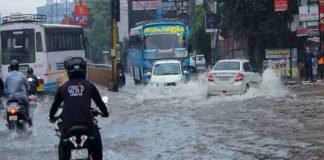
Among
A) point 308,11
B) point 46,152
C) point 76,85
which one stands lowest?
point 46,152

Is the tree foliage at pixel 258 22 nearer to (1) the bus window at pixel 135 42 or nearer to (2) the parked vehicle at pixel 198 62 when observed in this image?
(1) the bus window at pixel 135 42

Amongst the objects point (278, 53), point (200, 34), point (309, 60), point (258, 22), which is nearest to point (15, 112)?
point (309, 60)

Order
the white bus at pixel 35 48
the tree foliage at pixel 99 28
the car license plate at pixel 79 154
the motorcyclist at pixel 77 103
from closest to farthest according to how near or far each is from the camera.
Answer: the car license plate at pixel 79 154
the motorcyclist at pixel 77 103
the white bus at pixel 35 48
the tree foliage at pixel 99 28

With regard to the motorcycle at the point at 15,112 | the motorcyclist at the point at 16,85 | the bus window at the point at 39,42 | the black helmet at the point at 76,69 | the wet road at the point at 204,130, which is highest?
the bus window at the point at 39,42

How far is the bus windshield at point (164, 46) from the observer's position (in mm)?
34781

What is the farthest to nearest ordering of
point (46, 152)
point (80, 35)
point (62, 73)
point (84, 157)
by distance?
point (80, 35) < point (62, 73) < point (46, 152) < point (84, 157)

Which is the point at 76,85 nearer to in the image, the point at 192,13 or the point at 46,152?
the point at 46,152

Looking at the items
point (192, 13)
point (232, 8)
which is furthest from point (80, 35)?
point (192, 13)

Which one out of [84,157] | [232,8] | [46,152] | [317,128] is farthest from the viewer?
[232,8]

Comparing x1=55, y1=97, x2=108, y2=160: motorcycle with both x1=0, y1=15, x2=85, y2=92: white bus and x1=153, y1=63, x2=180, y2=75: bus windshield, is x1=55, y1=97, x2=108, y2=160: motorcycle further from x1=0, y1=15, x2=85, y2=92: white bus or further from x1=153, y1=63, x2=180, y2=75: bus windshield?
x1=0, y1=15, x2=85, y2=92: white bus

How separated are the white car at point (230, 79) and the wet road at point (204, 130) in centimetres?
32

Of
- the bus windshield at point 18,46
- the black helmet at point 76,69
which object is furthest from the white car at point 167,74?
the black helmet at point 76,69

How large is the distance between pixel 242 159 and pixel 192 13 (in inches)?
2551

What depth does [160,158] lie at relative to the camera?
11.5 meters
